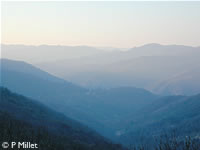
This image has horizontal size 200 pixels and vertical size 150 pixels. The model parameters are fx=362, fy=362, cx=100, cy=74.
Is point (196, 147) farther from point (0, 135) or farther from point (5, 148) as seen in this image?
point (0, 135)

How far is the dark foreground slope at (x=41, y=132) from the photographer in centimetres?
2753

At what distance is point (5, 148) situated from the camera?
21.4m

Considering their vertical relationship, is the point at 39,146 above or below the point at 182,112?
below

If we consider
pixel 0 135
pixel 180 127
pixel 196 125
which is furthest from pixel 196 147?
pixel 180 127

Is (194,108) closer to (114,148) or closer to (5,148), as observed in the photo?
(114,148)

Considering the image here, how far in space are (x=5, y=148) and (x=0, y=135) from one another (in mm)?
3756

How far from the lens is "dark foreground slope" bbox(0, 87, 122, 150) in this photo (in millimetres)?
27531

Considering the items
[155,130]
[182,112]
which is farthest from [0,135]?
[182,112]

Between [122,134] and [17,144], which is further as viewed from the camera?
[122,134]

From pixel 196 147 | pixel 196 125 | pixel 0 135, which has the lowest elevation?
pixel 196 147

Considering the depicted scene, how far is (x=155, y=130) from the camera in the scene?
17825 cm

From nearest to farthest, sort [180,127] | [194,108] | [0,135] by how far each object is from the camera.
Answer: [0,135]
[180,127]
[194,108]

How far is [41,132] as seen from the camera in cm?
4569

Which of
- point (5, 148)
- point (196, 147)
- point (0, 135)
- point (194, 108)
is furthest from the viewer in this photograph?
point (194, 108)
